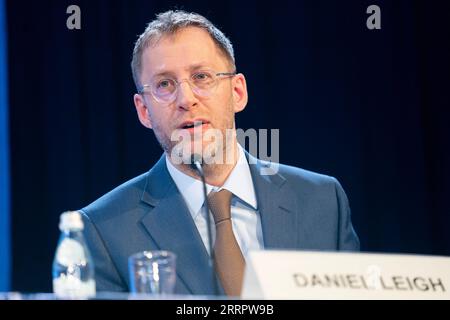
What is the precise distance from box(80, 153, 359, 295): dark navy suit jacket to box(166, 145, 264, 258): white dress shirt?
3 centimetres

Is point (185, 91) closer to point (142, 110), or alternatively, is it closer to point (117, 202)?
point (142, 110)

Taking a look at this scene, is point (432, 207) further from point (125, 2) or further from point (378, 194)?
point (125, 2)

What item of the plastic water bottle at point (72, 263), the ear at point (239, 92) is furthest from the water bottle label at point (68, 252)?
the ear at point (239, 92)

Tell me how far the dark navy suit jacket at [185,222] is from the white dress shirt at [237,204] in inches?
1.1

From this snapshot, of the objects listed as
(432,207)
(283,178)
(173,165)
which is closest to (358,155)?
(432,207)

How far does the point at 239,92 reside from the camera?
296 cm

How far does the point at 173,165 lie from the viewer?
2676 mm

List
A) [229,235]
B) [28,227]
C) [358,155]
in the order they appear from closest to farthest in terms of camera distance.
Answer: [229,235] → [28,227] → [358,155]

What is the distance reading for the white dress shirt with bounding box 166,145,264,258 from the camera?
2500 millimetres

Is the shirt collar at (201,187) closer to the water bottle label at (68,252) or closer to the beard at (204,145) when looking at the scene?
the beard at (204,145)

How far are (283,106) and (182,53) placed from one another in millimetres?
685

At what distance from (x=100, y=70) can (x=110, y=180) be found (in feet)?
1.42

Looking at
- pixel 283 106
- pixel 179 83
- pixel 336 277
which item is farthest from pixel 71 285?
pixel 283 106
